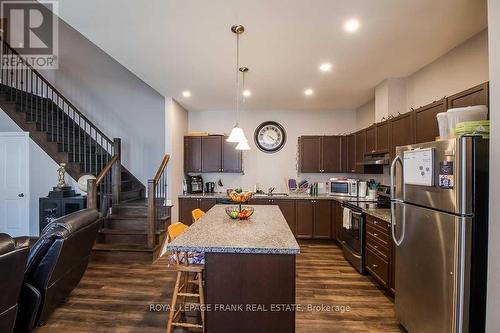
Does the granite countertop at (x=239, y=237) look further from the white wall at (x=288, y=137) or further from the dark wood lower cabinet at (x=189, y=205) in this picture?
the white wall at (x=288, y=137)

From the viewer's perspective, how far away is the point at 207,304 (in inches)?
70.1

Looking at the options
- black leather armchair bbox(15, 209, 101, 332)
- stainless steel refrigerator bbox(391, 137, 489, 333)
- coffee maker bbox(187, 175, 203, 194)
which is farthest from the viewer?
coffee maker bbox(187, 175, 203, 194)

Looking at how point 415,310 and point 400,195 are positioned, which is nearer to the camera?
point 415,310

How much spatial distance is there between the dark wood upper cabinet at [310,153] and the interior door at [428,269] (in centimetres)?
282

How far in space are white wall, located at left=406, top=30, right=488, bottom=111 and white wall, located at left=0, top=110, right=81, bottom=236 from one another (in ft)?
19.8

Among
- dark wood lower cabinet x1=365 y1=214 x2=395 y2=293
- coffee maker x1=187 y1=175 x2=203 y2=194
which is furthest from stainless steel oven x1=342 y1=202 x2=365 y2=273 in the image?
coffee maker x1=187 y1=175 x2=203 y2=194

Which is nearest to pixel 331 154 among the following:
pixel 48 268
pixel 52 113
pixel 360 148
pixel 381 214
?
pixel 360 148

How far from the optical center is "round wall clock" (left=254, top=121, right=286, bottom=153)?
5.52m

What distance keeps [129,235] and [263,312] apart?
10.1 ft

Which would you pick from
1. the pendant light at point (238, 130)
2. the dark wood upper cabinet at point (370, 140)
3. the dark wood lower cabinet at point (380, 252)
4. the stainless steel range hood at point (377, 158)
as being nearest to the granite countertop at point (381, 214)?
the dark wood lower cabinet at point (380, 252)

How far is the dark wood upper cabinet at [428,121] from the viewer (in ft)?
7.98

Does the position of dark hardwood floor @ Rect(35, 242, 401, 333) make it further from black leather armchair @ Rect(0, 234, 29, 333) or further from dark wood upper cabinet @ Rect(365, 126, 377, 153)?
dark wood upper cabinet @ Rect(365, 126, 377, 153)

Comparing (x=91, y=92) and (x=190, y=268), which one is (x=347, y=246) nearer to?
(x=190, y=268)

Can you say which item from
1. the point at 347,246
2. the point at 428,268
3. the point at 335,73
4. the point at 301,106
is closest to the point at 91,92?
the point at 301,106
